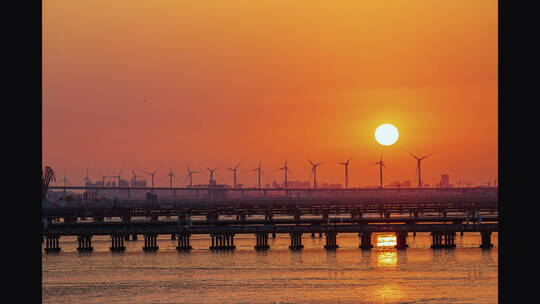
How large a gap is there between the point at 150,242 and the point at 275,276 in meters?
38.4

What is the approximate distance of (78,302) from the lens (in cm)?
6975

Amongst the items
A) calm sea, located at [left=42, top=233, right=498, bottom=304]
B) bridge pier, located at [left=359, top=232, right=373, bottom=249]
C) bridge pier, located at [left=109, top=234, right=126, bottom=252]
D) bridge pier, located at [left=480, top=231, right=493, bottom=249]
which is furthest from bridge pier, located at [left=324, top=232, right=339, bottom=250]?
bridge pier, located at [left=109, top=234, right=126, bottom=252]

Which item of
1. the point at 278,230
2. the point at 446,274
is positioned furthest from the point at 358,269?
the point at 278,230

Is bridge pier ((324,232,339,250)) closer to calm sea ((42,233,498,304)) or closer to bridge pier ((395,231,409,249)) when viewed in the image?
calm sea ((42,233,498,304))

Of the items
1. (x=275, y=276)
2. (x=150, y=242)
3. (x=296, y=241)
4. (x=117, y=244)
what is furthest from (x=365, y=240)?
(x=117, y=244)

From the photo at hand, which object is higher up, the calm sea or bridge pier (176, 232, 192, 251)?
bridge pier (176, 232, 192, 251)

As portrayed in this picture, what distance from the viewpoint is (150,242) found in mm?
116250

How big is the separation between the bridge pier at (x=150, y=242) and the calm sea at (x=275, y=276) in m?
1.12

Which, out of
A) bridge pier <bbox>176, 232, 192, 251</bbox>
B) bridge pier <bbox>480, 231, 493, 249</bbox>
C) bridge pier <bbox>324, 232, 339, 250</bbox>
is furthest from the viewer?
bridge pier <bbox>176, 232, 192, 251</bbox>

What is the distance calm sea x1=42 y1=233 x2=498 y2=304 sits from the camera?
70250mm

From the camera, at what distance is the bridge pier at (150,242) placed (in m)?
113

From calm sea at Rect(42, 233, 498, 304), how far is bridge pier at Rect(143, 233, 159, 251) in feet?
3.69
